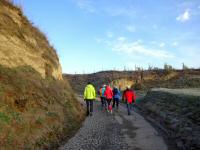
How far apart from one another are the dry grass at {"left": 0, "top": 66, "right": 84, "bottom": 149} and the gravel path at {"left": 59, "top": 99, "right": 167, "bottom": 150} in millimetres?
718

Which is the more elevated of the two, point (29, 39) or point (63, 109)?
point (29, 39)

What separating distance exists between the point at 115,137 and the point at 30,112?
3.55 m

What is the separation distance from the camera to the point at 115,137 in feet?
40.1

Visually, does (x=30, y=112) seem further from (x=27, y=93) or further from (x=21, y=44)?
(x=21, y=44)

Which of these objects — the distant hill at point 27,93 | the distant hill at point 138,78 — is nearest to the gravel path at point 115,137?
the distant hill at point 27,93

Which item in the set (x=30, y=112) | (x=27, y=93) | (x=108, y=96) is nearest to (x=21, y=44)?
(x=27, y=93)

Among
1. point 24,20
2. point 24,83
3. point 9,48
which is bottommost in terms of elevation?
point 24,83

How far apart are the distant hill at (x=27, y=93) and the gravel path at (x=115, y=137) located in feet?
2.20

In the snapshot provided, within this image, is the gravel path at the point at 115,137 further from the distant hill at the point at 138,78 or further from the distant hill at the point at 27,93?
the distant hill at the point at 138,78

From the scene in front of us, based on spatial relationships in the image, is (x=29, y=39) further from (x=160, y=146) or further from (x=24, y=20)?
(x=160, y=146)

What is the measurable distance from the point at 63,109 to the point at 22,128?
525cm

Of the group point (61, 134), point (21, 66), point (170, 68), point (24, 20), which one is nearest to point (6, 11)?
point (24, 20)

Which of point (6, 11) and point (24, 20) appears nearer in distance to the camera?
point (6, 11)

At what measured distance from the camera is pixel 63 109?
15.0 meters
